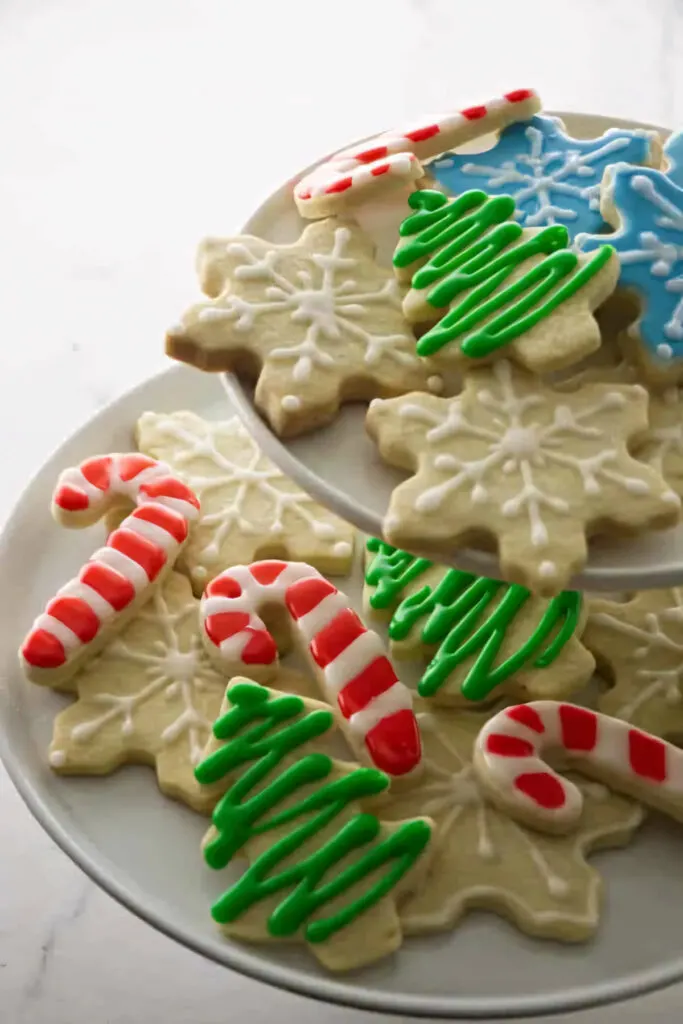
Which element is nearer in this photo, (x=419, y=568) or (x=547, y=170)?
(x=547, y=170)

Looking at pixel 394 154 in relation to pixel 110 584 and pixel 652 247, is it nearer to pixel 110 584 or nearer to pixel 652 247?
pixel 652 247

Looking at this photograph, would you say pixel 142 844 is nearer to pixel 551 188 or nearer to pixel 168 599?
pixel 168 599

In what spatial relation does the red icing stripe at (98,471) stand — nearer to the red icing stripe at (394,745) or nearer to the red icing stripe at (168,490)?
the red icing stripe at (168,490)

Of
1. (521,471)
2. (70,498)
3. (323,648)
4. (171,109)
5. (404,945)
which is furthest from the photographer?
(171,109)

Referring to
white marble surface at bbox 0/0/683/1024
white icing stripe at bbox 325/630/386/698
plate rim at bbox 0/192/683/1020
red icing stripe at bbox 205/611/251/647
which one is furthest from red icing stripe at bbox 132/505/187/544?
white marble surface at bbox 0/0/683/1024

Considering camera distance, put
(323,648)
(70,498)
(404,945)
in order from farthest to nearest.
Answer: (70,498), (323,648), (404,945)

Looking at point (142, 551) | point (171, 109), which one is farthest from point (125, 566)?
point (171, 109)
